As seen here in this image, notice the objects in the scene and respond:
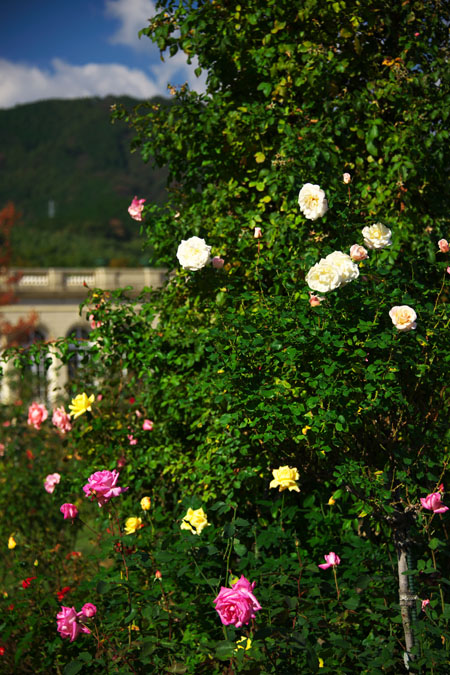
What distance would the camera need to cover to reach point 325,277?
266 cm

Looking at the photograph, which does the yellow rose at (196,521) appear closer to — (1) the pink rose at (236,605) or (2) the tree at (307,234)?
(2) the tree at (307,234)

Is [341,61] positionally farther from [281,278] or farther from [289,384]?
[289,384]

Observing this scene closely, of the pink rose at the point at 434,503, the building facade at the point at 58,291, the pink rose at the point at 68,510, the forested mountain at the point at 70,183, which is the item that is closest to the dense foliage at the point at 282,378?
the pink rose at the point at 434,503

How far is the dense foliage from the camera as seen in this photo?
287cm

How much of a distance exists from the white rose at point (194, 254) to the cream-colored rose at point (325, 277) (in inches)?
28.5

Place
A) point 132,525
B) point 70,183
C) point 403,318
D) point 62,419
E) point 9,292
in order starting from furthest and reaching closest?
point 70,183
point 9,292
point 62,419
point 132,525
point 403,318

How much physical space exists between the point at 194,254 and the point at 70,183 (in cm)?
7620

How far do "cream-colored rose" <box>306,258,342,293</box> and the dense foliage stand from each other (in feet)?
0.41

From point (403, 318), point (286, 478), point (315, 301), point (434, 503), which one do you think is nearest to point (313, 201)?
point (315, 301)

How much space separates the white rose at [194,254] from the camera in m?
3.24

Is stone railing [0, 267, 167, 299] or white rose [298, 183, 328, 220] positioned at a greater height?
stone railing [0, 267, 167, 299]

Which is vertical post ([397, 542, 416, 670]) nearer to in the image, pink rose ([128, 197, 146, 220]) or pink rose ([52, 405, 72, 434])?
pink rose ([52, 405, 72, 434])

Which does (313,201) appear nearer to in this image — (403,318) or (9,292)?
(403,318)

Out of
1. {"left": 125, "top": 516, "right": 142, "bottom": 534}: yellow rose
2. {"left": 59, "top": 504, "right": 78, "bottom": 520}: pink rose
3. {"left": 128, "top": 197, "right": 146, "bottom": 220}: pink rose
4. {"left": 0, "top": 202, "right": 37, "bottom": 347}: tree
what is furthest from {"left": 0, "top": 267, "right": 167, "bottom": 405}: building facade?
{"left": 59, "top": 504, "right": 78, "bottom": 520}: pink rose
